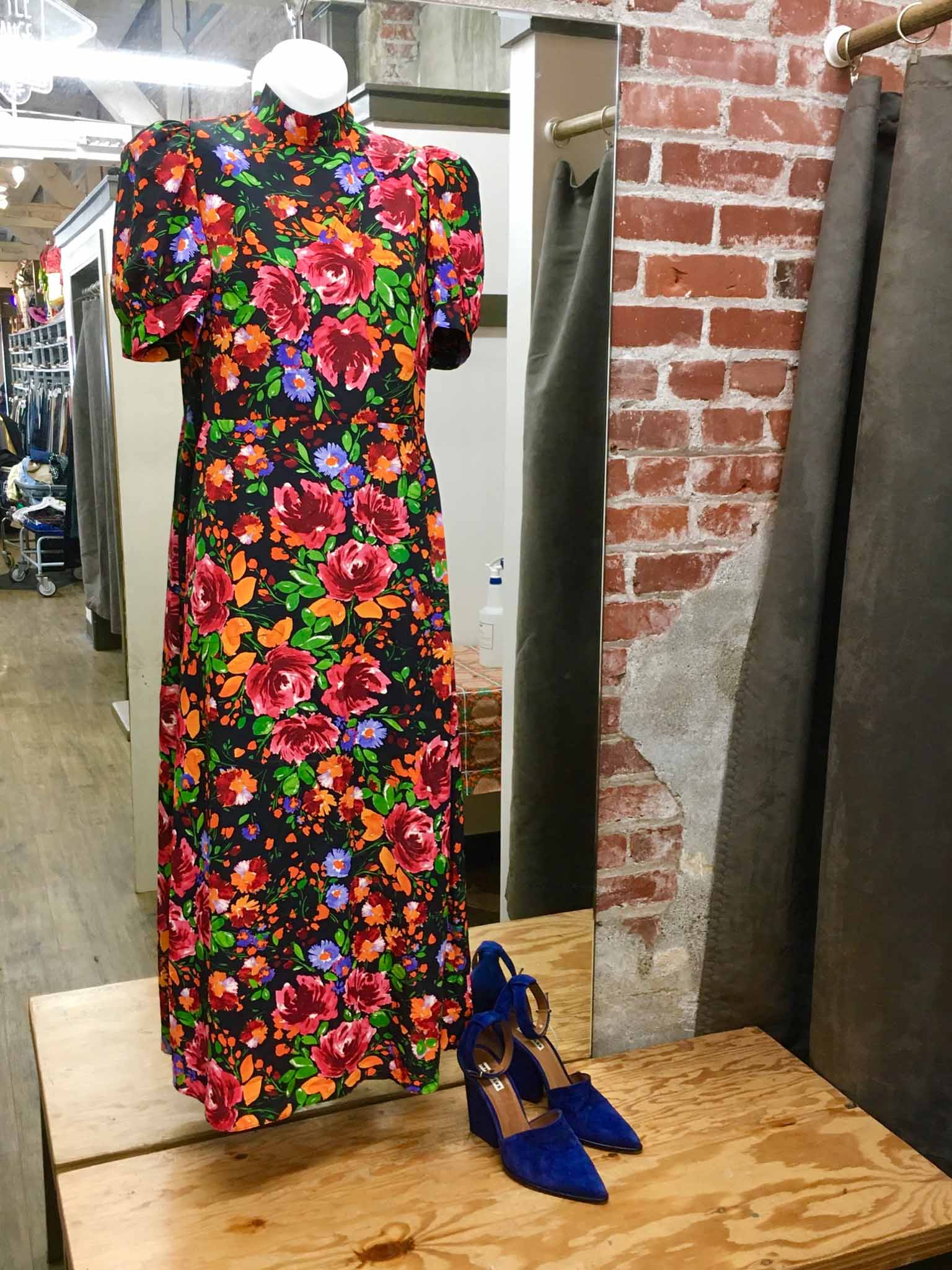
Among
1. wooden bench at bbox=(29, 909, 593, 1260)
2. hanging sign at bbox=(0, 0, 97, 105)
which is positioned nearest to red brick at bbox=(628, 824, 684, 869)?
wooden bench at bbox=(29, 909, 593, 1260)

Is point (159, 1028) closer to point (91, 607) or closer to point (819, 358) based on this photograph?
point (91, 607)

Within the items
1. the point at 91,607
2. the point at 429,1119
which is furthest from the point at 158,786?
the point at 429,1119

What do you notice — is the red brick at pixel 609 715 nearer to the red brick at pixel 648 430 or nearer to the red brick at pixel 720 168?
the red brick at pixel 648 430

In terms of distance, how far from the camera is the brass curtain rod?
1.54 meters

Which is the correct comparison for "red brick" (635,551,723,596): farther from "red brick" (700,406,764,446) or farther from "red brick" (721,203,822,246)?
"red brick" (721,203,822,246)

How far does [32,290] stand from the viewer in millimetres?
1566

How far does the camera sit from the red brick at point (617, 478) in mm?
1699

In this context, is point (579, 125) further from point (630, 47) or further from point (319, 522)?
point (319, 522)

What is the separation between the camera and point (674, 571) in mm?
1770

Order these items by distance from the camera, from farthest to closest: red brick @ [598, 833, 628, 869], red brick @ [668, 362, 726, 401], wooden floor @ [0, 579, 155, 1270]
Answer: red brick @ [598, 833, 628, 869] → red brick @ [668, 362, 726, 401] → wooden floor @ [0, 579, 155, 1270]

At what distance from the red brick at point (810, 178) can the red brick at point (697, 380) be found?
27 centimetres

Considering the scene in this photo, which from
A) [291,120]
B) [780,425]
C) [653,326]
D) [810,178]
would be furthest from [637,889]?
[291,120]

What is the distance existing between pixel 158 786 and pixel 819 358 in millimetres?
1089

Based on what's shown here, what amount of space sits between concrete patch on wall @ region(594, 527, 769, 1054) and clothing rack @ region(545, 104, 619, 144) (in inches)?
24.7
